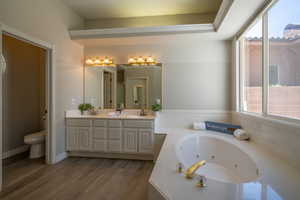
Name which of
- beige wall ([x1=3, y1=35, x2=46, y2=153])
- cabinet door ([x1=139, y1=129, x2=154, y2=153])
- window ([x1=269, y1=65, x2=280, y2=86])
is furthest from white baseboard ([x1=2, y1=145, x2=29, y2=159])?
window ([x1=269, y1=65, x2=280, y2=86])

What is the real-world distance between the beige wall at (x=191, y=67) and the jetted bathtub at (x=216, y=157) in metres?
0.91

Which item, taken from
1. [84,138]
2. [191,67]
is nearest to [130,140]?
[84,138]

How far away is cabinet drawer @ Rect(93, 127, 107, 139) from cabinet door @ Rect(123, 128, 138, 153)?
15.5 inches

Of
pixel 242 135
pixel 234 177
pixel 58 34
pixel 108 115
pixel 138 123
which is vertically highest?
pixel 58 34

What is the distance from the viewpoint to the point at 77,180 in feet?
7.48

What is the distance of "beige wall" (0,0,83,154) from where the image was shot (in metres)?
2.20

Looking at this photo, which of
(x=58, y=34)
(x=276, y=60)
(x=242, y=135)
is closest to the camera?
(x=276, y=60)

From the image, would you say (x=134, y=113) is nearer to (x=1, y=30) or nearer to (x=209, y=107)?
(x=209, y=107)

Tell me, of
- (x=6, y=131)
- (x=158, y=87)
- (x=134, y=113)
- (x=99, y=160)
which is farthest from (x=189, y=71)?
(x=6, y=131)

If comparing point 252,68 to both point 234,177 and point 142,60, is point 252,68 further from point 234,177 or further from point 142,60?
point 142,60

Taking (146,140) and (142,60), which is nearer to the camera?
(146,140)

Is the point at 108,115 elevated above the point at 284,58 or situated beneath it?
situated beneath

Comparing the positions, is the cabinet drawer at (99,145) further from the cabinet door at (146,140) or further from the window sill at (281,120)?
the window sill at (281,120)

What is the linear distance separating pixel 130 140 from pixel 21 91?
2618 mm
